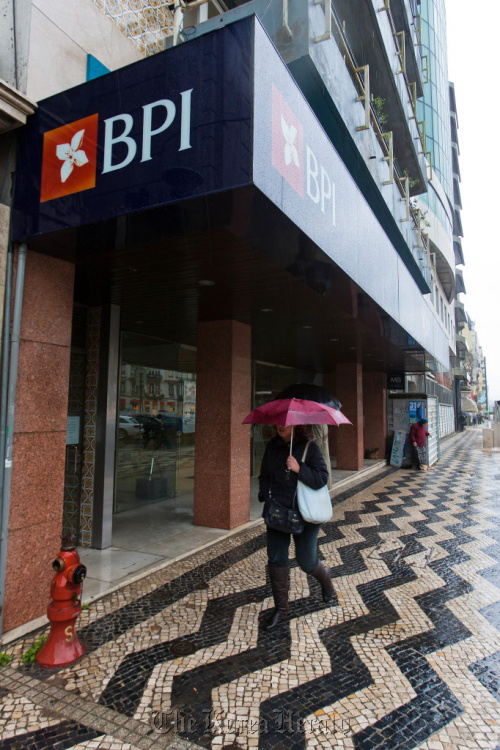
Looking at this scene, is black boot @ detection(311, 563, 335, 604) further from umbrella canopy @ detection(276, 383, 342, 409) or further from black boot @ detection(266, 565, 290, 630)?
umbrella canopy @ detection(276, 383, 342, 409)

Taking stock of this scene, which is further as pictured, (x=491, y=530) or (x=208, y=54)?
(x=491, y=530)

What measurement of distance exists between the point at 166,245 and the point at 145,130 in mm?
861

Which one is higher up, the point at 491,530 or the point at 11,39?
the point at 11,39

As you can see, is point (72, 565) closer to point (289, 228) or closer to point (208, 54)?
point (289, 228)

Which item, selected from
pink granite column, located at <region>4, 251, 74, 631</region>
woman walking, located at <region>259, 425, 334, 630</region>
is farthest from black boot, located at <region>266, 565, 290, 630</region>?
pink granite column, located at <region>4, 251, 74, 631</region>

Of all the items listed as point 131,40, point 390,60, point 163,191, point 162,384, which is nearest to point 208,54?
point 163,191

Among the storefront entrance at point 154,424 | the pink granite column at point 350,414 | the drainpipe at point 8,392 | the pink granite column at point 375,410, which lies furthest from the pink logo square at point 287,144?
the pink granite column at point 375,410

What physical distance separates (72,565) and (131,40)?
5.66 meters

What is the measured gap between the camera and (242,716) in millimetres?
2654

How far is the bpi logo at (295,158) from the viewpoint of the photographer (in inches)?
134

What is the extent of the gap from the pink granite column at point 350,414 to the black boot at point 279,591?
9589 millimetres

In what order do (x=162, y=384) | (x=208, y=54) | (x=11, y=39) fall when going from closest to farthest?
(x=208, y=54) < (x=11, y=39) < (x=162, y=384)

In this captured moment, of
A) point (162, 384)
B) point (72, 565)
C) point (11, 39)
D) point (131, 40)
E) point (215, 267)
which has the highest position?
point (131, 40)


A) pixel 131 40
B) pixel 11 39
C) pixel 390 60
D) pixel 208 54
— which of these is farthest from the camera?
pixel 390 60
